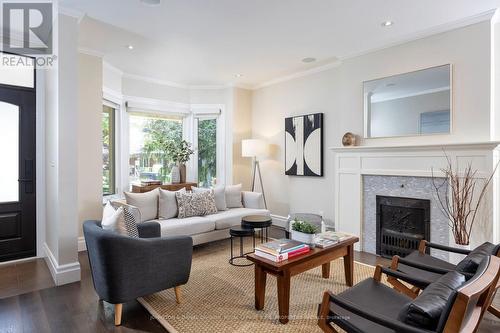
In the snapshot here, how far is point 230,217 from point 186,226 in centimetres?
74

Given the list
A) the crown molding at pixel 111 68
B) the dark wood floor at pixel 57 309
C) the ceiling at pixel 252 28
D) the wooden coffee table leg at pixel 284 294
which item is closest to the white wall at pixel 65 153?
the dark wood floor at pixel 57 309

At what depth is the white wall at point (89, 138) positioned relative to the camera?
3953 mm

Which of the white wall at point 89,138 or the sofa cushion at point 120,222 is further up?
the white wall at point 89,138

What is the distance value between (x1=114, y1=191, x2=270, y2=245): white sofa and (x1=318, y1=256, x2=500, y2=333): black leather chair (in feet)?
7.94

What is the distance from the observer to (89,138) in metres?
4.02

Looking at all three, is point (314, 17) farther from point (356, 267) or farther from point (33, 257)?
point (33, 257)

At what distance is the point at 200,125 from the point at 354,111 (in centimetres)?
323

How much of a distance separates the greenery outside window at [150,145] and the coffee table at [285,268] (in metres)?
3.63

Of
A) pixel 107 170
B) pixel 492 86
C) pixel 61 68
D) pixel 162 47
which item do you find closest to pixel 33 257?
pixel 107 170

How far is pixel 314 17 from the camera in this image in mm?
3100

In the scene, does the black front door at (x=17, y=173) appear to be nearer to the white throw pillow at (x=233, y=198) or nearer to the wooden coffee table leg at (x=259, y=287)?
the white throw pillow at (x=233, y=198)

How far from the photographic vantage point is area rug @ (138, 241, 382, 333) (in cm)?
220

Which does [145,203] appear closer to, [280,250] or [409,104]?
[280,250]

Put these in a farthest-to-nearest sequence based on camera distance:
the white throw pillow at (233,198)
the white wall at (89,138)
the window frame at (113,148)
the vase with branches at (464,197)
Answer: the window frame at (113,148) → the white throw pillow at (233,198) → the white wall at (89,138) → the vase with branches at (464,197)
